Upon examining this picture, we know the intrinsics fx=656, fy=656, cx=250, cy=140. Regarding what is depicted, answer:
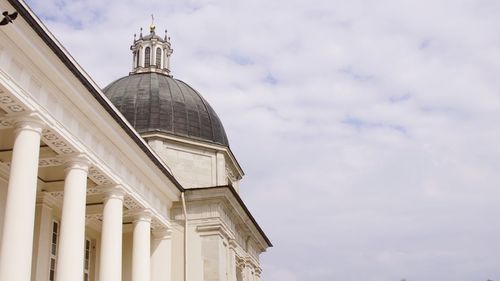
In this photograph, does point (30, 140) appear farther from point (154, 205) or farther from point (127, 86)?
point (127, 86)

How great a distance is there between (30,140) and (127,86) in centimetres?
1675

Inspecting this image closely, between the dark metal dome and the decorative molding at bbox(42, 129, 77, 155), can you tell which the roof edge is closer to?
the dark metal dome

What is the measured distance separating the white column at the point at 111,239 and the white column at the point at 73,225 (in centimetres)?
215

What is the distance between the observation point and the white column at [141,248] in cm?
2250

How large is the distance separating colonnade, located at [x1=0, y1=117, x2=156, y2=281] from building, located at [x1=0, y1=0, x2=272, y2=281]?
0.03 metres

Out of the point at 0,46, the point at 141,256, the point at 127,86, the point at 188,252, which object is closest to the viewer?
the point at 0,46

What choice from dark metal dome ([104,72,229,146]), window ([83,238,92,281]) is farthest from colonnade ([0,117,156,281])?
dark metal dome ([104,72,229,146])

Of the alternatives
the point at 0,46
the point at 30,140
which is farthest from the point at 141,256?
the point at 0,46

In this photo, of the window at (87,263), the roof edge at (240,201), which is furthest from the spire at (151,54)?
the window at (87,263)

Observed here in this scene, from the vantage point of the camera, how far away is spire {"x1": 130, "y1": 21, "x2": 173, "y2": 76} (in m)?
35.6

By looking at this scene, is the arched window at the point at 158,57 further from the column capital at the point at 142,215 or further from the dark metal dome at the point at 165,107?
the column capital at the point at 142,215

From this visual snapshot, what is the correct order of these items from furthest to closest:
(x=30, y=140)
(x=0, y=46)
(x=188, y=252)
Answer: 1. (x=188, y=252)
2. (x=30, y=140)
3. (x=0, y=46)

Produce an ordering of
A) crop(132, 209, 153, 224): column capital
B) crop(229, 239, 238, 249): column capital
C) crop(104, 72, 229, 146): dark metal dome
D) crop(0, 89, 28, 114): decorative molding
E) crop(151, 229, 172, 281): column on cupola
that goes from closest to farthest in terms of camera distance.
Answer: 1. crop(0, 89, 28, 114): decorative molding
2. crop(132, 209, 153, 224): column capital
3. crop(151, 229, 172, 281): column on cupola
4. crop(229, 239, 238, 249): column capital
5. crop(104, 72, 229, 146): dark metal dome

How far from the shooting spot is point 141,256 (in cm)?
2264
